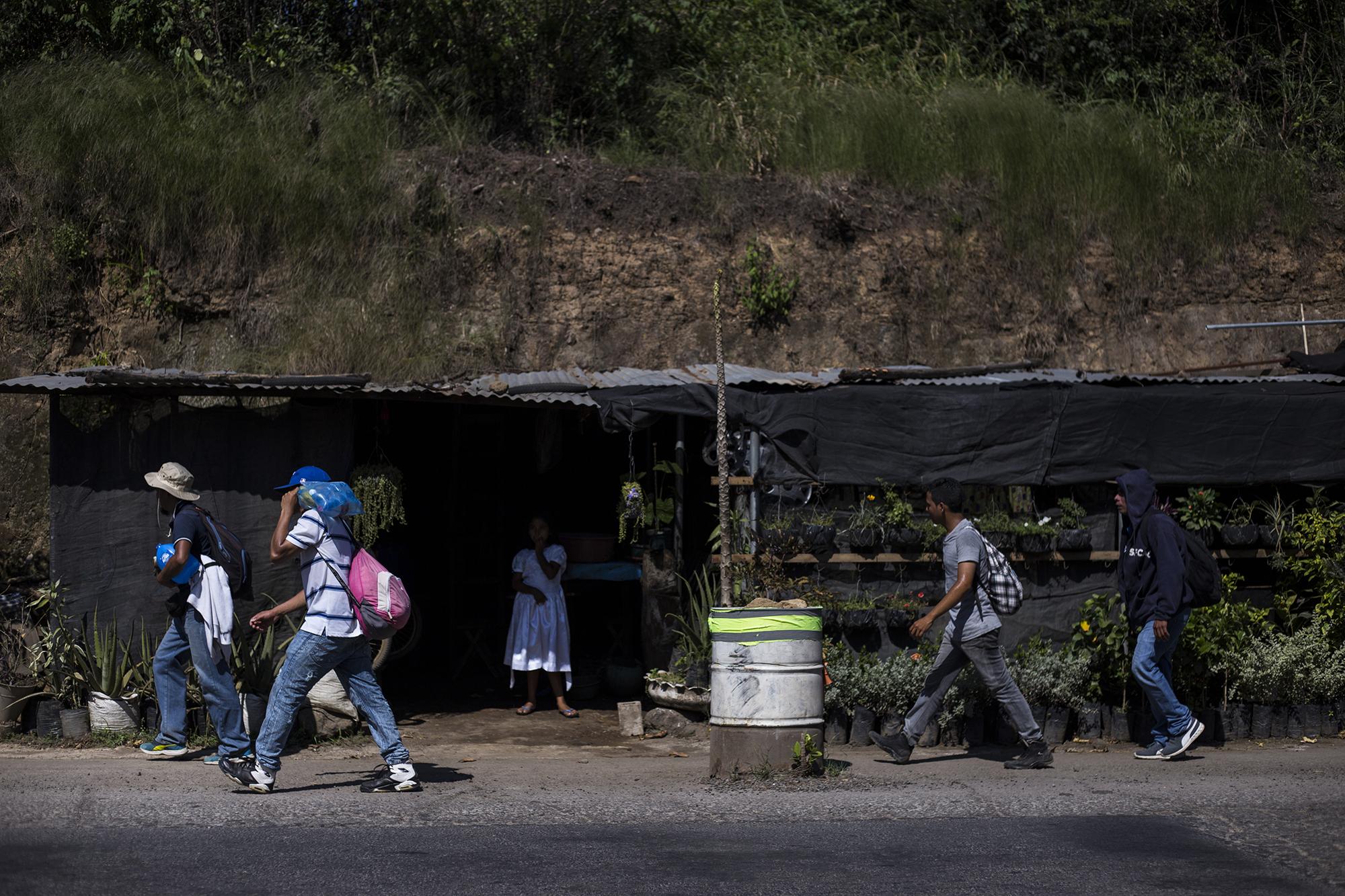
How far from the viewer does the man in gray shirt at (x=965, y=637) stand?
26.3 feet

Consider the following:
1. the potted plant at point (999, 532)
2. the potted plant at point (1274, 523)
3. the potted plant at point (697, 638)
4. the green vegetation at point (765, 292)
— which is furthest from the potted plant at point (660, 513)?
the green vegetation at point (765, 292)

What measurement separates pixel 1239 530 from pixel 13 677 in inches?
367

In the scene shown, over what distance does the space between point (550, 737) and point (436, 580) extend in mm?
4129

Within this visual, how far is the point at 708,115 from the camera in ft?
58.1

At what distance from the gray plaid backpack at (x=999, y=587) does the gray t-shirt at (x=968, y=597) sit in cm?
3

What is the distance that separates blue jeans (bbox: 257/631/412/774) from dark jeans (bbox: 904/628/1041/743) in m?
3.30

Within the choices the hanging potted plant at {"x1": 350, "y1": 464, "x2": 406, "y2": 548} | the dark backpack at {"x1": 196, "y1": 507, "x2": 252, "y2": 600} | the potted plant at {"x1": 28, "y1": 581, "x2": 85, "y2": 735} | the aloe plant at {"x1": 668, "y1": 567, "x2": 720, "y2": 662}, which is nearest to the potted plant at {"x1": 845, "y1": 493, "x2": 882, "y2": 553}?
the aloe plant at {"x1": 668, "y1": 567, "x2": 720, "y2": 662}

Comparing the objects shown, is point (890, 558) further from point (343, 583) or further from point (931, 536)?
point (343, 583)

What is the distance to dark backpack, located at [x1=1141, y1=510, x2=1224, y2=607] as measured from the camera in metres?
8.52

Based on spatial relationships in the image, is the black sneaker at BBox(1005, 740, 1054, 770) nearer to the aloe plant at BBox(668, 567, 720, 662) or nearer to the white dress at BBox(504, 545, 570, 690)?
the aloe plant at BBox(668, 567, 720, 662)

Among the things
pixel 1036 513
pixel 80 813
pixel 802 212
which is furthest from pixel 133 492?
pixel 802 212

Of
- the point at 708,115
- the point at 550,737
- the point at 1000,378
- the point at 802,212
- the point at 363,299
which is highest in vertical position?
the point at 708,115

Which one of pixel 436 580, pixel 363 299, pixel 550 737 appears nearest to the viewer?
pixel 550 737

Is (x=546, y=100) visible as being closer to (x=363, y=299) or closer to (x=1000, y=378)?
(x=363, y=299)
